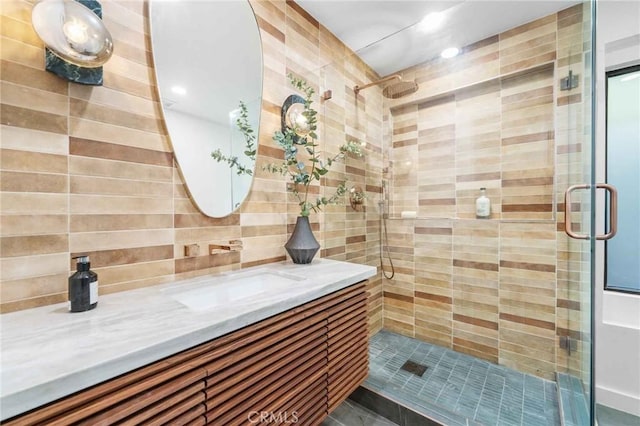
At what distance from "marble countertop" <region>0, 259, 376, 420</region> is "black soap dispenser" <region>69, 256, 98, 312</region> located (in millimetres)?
27

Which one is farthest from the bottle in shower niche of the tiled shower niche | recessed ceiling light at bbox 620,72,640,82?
recessed ceiling light at bbox 620,72,640,82

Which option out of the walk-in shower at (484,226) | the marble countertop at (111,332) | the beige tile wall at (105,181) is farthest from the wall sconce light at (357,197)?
the marble countertop at (111,332)

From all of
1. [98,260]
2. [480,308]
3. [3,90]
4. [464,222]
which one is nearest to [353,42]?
[464,222]

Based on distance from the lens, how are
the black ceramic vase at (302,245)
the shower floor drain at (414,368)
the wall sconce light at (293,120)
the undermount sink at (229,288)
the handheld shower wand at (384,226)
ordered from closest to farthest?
the undermount sink at (229,288), the black ceramic vase at (302,245), the wall sconce light at (293,120), the shower floor drain at (414,368), the handheld shower wand at (384,226)

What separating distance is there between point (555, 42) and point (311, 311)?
8.21 ft

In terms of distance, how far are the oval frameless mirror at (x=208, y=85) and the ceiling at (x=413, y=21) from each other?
704mm

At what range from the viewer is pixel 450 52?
2215 mm

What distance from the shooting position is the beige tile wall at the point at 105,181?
833mm

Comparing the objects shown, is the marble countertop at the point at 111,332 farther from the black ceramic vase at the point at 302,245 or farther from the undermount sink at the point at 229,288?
the black ceramic vase at the point at 302,245

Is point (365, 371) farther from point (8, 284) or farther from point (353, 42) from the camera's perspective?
point (353, 42)

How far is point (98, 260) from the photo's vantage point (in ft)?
3.21

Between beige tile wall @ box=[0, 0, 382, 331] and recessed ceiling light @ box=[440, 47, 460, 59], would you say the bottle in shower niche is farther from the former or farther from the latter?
beige tile wall @ box=[0, 0, 382, 331]

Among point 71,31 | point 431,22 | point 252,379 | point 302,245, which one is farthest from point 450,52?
point 252,379

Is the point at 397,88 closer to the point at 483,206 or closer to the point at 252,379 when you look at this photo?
the point at 483,206
